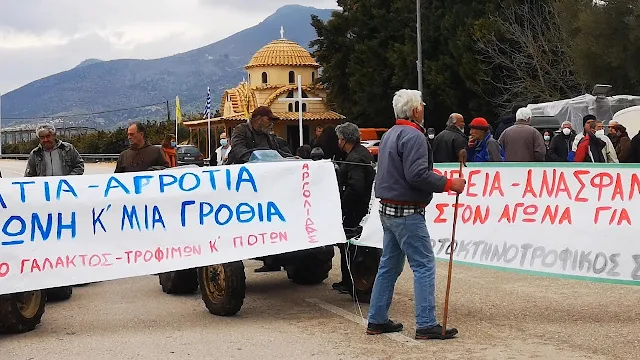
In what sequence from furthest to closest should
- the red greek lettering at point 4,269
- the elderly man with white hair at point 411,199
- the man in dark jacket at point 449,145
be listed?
the man in dark jacket at point 449,145, the red greek lettering at point 4,269, the elderly man with white hair at point 411,199

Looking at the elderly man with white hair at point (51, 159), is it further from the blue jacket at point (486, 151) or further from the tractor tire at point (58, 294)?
the blue jacket at point (486, 151)

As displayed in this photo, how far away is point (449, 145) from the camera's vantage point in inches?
499

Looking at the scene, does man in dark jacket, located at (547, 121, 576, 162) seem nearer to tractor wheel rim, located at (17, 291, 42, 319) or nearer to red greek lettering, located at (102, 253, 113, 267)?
red greek lettering, located at (102, 253, 113, 267)

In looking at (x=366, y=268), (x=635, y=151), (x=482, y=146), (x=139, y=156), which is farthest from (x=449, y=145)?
(x=139, y=156)

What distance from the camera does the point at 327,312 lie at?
923 centimetres

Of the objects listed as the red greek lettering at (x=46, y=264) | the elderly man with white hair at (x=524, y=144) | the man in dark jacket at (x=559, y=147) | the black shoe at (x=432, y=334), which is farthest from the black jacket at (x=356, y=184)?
the man in dark jacket at (x=559, y=147)

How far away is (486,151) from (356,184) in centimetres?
335

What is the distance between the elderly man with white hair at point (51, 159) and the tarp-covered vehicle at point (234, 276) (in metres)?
1.71

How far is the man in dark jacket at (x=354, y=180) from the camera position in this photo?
9695 millimetres

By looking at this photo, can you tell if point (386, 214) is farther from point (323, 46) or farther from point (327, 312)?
point (323, 46)

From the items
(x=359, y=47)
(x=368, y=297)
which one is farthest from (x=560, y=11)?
(x=368, y=297)

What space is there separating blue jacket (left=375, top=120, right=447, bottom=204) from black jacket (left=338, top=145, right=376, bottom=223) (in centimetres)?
180

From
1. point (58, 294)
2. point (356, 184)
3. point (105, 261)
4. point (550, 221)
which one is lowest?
point (58, 294)

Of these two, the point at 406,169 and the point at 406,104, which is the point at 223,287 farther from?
the point at 406,104
